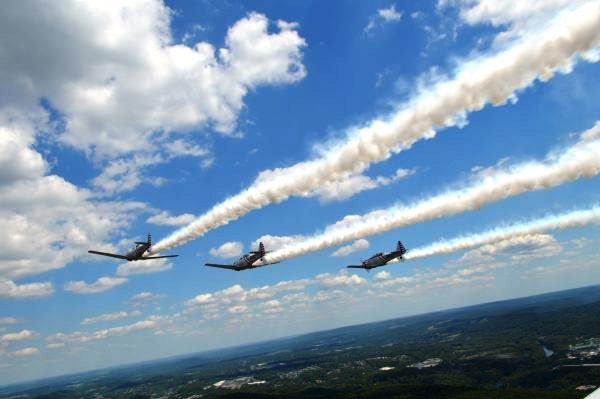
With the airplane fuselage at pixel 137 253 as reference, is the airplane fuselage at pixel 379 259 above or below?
below

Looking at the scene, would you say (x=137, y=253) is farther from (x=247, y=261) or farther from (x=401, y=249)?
(x=401, y=249)

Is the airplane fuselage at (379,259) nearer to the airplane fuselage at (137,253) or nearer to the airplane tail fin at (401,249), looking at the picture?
the airplane tail fin at (401,249)

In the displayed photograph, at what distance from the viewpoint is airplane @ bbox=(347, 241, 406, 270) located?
74938 millimetres

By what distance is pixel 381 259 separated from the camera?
78375 millimetres

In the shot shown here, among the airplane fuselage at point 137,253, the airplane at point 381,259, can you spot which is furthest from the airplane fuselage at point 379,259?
the airplane fuselage at point 137,253

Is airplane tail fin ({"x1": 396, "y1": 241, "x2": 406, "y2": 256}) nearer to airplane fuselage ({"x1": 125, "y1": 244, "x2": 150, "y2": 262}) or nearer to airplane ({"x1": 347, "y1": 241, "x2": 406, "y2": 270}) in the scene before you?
airplane ({"x1": 347, "y1": 241, "x2": 406, "y2": 270})

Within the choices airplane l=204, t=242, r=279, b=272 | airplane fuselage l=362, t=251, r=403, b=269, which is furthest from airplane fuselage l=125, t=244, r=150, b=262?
airplane fuselage l=362, t=251, r=403, b=269

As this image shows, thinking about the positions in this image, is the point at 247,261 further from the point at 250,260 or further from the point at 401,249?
the point at 401,249

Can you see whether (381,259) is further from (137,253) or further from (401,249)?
(137,253)

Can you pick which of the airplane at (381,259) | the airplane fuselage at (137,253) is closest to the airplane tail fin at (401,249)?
the airplane at (381,259)

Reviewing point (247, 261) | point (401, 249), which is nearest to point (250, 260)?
point (247, 261)

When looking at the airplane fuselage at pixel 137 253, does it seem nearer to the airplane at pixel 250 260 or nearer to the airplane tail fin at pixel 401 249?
the airplane at pixel 250 260

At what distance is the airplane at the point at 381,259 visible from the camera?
74938mm

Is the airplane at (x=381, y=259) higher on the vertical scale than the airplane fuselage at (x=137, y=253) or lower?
lower
